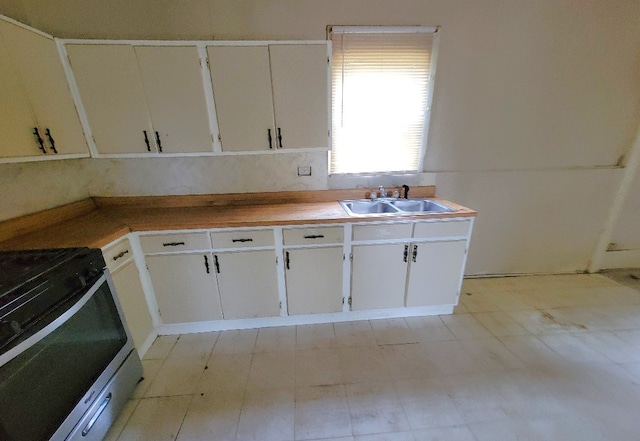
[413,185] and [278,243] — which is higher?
[413,185]

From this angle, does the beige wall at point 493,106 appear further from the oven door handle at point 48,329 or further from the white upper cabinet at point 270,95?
A: the oven door handle at point 48,329

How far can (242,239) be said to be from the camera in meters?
1.91

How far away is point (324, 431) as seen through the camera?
1390 mm

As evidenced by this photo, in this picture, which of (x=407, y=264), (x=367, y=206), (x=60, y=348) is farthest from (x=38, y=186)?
(x=407, y=264)

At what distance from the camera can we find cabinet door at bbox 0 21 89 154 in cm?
148

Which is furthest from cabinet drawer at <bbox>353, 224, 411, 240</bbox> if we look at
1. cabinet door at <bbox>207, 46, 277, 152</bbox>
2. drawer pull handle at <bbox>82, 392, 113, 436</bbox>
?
drawer pull handle at <bbox>82, 392, 113, 436</bbox>

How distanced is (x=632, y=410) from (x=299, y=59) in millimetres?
2986

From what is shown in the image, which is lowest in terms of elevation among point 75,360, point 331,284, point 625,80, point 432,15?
point 331,284

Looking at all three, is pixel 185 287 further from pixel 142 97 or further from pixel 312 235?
pixel 142 97

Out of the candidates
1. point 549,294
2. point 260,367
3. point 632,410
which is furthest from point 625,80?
point 260,367

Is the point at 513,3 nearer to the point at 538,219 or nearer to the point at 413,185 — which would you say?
the point at 413,185

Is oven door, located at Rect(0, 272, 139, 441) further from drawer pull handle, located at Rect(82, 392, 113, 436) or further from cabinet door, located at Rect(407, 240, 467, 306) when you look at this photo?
cabinet door, located at Rect(407, 240, 467, 306)

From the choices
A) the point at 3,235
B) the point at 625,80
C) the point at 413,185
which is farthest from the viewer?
the point at 413,185

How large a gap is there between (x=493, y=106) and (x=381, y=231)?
62.5 inches
